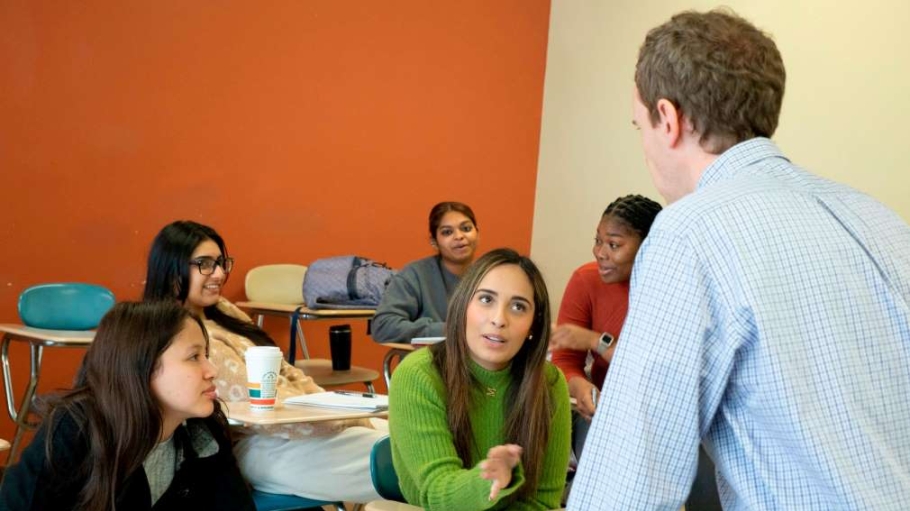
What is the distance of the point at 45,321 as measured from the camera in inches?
165

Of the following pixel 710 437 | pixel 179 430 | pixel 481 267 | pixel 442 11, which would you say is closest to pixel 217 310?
pixel 179 430

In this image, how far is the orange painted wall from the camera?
15.6ft

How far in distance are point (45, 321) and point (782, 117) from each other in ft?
12.3

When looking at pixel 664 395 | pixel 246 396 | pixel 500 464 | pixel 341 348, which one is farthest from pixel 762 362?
pixel 341 348

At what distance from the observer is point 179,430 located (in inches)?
98.0

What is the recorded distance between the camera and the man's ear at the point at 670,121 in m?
1.30

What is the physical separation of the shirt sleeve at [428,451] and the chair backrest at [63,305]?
2.43 m

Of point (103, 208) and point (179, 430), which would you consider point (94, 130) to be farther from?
point (179, 430)

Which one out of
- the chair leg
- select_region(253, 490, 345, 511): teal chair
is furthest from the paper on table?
the chair leg

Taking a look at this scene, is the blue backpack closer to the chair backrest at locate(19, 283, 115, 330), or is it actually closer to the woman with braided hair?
the chair backrest at locate(19, 283, 115, 330)

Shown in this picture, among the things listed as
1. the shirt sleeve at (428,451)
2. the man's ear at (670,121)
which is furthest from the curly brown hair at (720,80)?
the shirt sleeve at (428,451)

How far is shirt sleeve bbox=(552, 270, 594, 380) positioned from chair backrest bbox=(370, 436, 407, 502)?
1.12m

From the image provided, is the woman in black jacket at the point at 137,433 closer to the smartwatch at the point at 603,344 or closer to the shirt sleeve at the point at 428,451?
the shirt sleeve at the point at 428,451

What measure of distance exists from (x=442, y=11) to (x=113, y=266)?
2.63 meters
